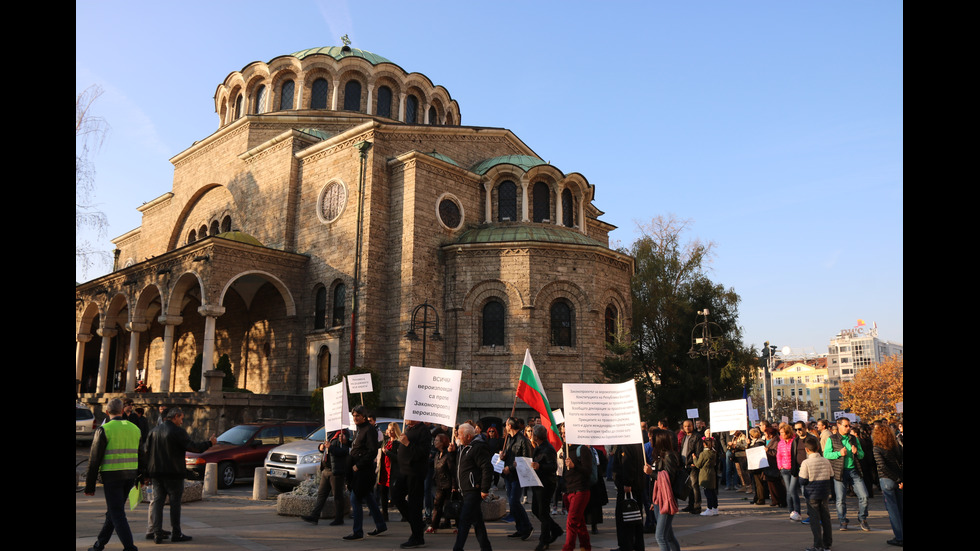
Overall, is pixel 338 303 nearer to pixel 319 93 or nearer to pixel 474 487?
pixel 319 93

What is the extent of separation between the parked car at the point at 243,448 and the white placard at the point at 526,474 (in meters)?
7.86

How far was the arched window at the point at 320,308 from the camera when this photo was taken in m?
25.8

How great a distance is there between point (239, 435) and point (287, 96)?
2212cm

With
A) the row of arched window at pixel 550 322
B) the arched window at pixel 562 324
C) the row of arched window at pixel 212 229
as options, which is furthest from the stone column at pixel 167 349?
the arched window at pixel 562 324

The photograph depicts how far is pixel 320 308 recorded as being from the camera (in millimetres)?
26094

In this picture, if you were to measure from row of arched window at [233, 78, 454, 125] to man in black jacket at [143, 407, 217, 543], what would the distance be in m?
25.7

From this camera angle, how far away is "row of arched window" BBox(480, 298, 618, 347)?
24.5 meters

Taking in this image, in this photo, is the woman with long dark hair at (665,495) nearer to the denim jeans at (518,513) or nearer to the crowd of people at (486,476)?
the crowd of people at (486,476)

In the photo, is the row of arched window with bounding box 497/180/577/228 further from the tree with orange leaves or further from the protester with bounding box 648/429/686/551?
the tree with orange leaves

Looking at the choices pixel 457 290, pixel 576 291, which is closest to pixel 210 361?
pixel 457 290

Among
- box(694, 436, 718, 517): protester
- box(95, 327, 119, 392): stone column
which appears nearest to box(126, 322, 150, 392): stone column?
box(95, 327, 119, 392): stone column

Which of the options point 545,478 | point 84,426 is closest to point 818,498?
Answer: point 545,478

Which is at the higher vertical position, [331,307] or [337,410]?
[331,307]
